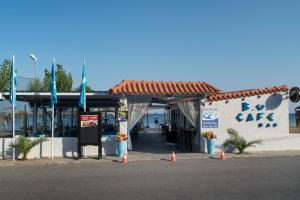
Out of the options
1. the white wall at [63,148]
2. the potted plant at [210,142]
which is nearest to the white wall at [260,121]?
the potted plant at [210,142]

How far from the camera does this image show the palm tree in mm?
19969

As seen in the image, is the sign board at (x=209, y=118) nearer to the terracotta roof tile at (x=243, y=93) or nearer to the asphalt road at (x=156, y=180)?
the terracotta roof tile at (x=243, y=93)

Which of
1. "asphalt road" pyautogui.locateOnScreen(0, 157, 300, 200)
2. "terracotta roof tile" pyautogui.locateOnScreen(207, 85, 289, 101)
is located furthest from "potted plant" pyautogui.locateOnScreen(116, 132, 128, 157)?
"terracotta roof tile" pyautogui.locateOnScreen(207, 85, 289, 101)

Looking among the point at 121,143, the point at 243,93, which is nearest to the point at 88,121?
the point at 121,143

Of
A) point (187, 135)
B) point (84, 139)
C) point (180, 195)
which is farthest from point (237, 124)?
point (180, 195)

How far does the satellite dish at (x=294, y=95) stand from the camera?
21062mm

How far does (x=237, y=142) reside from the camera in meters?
20.0

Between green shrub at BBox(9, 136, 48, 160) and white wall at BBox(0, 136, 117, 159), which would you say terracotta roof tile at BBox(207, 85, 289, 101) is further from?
green shrub at BBox(9, 136, 48, 160)

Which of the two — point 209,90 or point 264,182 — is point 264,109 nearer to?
point 209,90

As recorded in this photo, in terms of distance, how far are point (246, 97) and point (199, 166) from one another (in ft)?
23.5

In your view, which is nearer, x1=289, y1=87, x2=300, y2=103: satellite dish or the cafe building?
the cafe building

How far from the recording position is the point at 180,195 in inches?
377

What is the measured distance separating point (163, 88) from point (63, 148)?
18.9 ft

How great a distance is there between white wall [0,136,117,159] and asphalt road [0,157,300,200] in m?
2.62
